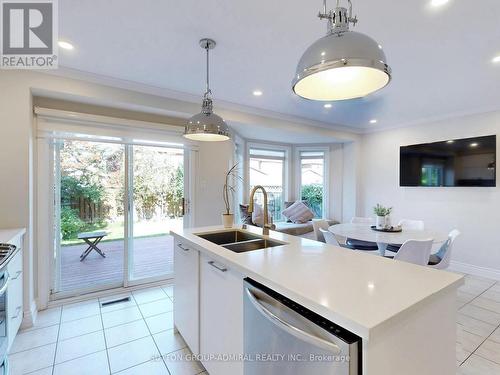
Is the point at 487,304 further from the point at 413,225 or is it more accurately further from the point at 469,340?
the point at 413,225

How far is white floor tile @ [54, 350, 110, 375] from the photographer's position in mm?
1784

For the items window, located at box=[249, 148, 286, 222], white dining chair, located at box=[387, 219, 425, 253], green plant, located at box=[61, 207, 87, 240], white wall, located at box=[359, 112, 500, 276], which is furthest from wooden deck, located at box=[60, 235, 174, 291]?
white wall, located at box=[359, 112, 500, 276]

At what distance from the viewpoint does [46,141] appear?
8.58 feet

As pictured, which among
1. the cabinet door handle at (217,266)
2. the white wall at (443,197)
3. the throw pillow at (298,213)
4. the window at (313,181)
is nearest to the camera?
the cabinet door handle at (217,266)

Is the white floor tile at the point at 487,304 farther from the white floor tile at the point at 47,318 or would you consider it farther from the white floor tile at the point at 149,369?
the white floor tile at the point at 47,318

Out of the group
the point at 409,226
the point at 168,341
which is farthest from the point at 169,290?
the point at 409,226

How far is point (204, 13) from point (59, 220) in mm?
2649

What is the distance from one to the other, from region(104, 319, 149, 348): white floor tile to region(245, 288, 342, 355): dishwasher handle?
5.29 feet

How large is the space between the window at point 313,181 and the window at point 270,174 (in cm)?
46

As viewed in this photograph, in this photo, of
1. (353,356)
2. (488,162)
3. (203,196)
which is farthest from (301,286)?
(488,162)

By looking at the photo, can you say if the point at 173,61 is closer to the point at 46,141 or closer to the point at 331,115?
the point at 46,141

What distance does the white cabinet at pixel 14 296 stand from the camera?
1848 millimetres

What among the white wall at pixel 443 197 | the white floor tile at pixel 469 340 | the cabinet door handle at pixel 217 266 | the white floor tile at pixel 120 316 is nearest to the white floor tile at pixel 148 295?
the white floor tile at pixel 120 316

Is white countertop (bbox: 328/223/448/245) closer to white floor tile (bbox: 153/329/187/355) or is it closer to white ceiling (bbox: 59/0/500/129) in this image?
white ceiling (bbox: 59/0/500/129)
